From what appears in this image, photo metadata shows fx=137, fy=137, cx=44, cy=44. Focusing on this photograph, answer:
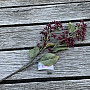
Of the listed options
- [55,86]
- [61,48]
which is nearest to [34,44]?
[61,48]

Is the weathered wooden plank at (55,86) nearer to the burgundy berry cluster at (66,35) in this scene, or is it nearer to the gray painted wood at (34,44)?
the gray painted wood at (34,44)

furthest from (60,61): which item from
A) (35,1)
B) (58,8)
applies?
(35,1)

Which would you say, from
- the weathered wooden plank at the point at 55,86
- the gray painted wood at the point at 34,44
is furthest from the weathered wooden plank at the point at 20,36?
the weathered wooden plank at the point at 55,86

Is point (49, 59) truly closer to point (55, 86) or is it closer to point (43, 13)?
point (55, 86)

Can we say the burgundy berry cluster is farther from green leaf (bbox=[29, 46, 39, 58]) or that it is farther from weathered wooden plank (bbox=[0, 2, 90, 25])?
weathered wooden plank (bbox=[0, 2, 90, 25])

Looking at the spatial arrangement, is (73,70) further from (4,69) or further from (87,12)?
(87,12)

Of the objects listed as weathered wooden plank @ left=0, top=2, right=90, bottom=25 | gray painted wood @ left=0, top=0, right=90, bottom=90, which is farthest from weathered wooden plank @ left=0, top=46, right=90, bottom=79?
weathered wooden plank @ left=0, top=2, right=90, bottom=25
